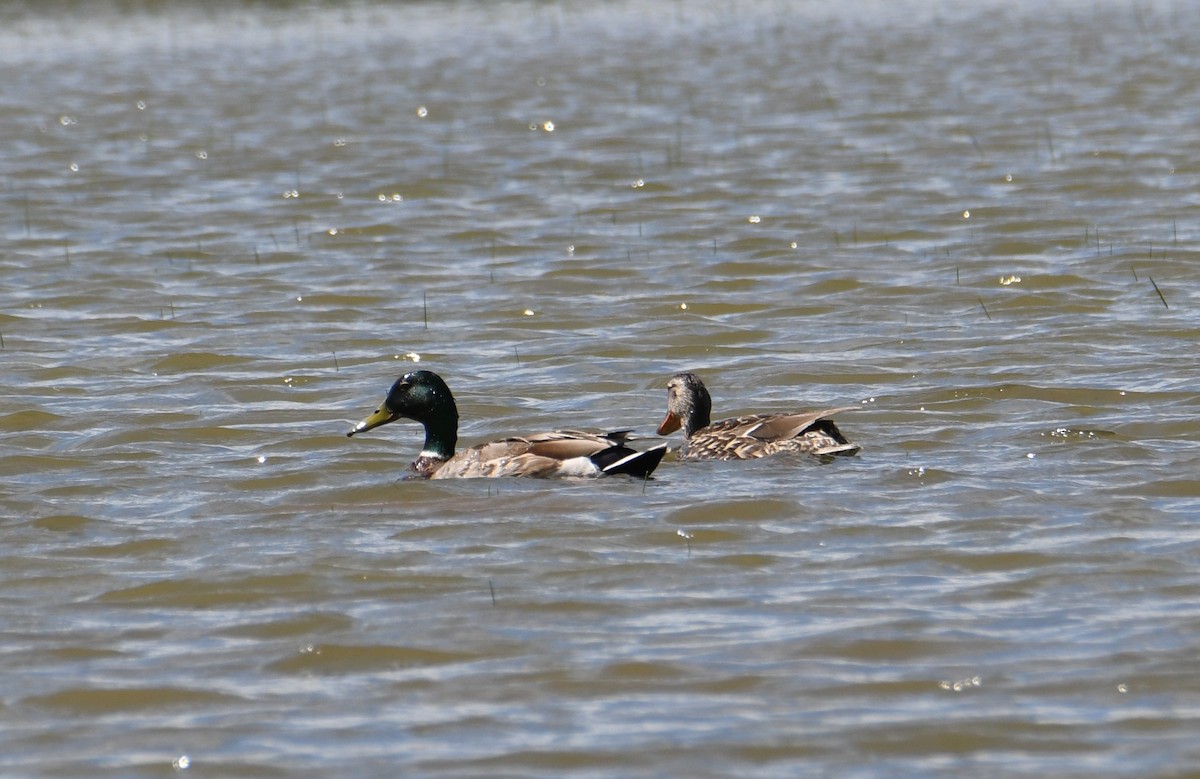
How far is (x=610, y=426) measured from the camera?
10.3 metres

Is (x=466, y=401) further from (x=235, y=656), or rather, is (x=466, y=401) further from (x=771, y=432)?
(x=235, y=656)

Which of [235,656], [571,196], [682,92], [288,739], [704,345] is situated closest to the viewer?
[288,739]

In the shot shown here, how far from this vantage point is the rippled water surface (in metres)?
5.86

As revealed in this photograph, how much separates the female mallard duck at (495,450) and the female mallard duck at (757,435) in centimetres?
48

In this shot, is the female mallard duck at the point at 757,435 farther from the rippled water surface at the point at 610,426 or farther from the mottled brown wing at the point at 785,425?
the rippled water surface at the point at 610,426

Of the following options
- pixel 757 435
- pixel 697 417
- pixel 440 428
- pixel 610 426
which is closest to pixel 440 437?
pixel 440 428

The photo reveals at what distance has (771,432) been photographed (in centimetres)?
913

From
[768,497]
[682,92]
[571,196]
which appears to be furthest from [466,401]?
[682,92]

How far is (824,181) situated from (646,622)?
11.4 meters

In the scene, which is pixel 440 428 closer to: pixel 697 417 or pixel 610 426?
pixel 610 426

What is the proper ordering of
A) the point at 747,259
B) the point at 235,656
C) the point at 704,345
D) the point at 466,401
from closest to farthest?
the point at 235,656 → the point at 466,401 → the point at 704,345 → the point at 747,259

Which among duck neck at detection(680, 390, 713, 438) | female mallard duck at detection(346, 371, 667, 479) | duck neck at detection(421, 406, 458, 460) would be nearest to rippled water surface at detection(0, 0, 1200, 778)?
female mallard duck at detection(346, 371, 667, 479)

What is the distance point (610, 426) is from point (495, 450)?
1.34 m

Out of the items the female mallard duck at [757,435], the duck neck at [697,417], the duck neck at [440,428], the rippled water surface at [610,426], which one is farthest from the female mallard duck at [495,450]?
the duck neck at [697,417]
